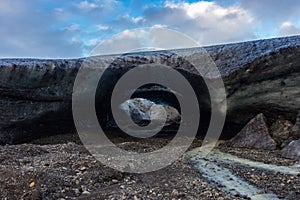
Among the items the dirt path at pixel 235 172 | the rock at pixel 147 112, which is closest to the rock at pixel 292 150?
the dirt path at pixel 235 172

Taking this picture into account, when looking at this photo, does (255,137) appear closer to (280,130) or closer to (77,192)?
(280,130)

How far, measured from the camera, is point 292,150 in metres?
7.66

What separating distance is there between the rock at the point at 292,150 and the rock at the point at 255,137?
611 millimetres

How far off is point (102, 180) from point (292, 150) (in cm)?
447

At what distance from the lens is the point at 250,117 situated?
9297 mm

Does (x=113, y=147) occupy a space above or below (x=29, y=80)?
below

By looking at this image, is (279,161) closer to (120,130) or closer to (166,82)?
(166,82)

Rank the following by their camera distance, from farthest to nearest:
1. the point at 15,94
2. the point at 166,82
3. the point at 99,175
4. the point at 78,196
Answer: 1. the point at 166,82
2. the point at 15,94
3. the point at 99,175
4. the point at 78,196

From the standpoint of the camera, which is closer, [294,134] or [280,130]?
[294,134]

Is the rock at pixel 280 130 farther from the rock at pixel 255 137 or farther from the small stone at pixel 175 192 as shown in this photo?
the small stone at pixel 175 192

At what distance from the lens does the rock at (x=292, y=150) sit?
7.49m

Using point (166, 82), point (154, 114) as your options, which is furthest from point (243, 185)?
point (154, 114)

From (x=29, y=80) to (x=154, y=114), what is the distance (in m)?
7.18

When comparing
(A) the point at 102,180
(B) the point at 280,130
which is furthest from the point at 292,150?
(A) the point at 102,180
